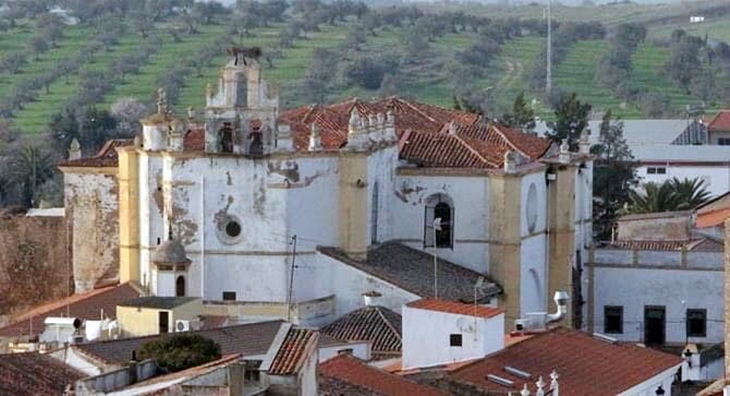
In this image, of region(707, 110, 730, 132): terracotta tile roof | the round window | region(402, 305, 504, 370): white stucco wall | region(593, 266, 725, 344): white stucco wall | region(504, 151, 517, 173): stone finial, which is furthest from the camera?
region(707, 110, 730, 132): terracotta tile roof

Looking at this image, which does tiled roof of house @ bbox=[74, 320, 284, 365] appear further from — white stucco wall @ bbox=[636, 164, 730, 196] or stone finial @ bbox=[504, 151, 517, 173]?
white stucco wall @ bbox=[636, 164, 730, 196]

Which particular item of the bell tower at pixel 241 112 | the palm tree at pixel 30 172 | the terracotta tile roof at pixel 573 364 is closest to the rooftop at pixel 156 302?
the bell tower at pixel 241 112

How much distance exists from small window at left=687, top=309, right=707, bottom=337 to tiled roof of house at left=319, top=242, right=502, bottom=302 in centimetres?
577

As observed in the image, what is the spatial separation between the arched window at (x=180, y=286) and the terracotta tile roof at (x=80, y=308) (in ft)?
2.38

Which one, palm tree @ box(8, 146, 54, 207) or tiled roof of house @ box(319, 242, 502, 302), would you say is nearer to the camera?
tiled roof of house @ box(319, 242, 502, 302)

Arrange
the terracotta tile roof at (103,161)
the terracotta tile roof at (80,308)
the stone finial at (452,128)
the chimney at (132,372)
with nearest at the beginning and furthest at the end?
the chimney at (132,372), the terracotta tile roof at (80,308), the terracotta tile roof at (103,161), the stone finial at (452,128)

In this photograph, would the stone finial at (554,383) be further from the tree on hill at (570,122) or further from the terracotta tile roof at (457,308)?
the tree on hill at (570,122)

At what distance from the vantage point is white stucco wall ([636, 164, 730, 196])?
9469 cm

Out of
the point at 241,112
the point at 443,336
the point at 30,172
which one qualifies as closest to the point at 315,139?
the point at 241,112

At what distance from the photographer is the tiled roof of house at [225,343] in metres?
42.4

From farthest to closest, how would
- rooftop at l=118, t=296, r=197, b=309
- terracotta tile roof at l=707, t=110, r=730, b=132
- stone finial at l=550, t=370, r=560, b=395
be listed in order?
terracotta tile roof at l=707, t=110, r=730, b=132
rooftop at l=118, t=296, r=197, b=309
stone finial at l=550, t=370, r=560, b=395

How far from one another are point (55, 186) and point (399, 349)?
114ft

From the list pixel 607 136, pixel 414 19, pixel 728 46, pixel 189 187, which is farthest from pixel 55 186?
pixel 728 46

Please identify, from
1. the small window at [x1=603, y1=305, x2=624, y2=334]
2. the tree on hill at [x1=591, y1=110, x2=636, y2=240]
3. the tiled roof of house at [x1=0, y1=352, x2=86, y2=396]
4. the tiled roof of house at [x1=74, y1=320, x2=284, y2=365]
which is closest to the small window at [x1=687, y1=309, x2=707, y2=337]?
the small window at [x1=603, y1=305, x2=624, y2=334]
